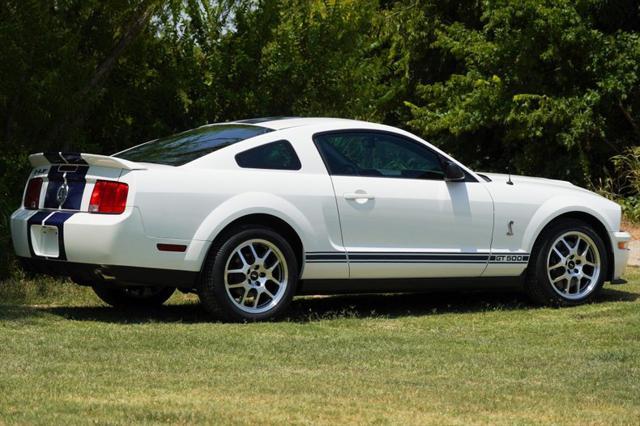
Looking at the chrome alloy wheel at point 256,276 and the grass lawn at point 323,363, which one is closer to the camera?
the grass lawn at point 323,363

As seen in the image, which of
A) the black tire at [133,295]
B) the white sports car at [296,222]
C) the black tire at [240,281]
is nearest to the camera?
the white sports car at [296,222]

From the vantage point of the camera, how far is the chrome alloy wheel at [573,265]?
10.3m

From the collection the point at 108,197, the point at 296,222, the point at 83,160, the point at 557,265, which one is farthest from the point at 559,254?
the point at 83,160

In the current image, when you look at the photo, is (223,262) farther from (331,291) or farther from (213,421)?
(213,421)

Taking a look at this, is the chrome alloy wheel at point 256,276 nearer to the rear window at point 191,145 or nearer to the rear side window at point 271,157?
the rear side window at point 271,157

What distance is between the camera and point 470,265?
9.88 metres

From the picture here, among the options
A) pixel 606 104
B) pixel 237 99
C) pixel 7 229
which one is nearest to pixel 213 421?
pixel 7 229

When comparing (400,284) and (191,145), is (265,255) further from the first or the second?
(400,284)

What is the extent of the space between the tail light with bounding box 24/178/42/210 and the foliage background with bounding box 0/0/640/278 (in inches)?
75.2

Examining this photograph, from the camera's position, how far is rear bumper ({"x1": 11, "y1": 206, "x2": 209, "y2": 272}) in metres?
8.59

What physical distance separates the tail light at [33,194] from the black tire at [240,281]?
143cm

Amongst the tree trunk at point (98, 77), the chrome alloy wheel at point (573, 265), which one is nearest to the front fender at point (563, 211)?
the chrome alloy wheel at point (573, 265)

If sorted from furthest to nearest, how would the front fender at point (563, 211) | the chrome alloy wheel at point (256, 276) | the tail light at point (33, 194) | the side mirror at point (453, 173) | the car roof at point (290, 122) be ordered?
the front fender at point (563, 211) < the side mirror at point (453, 173) < the car roof at point (290, 122) < the tail light at point (33, 194) < the chrome alloy wheel at point (256, 276)

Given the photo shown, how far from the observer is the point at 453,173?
9.86m
